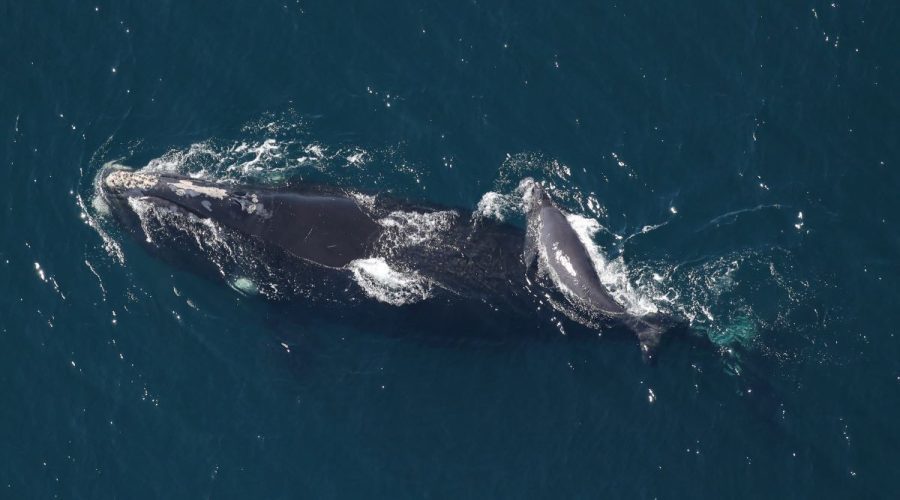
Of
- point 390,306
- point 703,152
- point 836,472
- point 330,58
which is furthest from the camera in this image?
point 330,58

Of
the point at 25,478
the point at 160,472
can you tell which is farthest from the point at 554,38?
the point at 25,478

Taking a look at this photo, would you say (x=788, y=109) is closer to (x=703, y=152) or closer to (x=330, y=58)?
(x=703, y=152)

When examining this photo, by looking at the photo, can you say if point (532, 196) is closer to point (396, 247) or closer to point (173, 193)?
point (396, 247)

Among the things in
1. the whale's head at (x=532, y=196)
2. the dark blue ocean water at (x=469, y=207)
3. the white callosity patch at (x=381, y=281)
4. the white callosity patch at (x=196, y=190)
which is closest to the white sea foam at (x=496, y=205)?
the whale's head at (x=532, y=196)

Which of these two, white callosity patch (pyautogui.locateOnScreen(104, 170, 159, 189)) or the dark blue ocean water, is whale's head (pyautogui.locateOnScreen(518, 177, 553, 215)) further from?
white callosity patch (pyautogui.locateOnScreen(104, 170, 159, 189))

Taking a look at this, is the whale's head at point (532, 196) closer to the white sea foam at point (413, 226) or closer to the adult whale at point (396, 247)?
the adult whale at point (396, 247)
